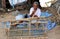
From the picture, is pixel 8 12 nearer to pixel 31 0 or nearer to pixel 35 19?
pixel 31 0

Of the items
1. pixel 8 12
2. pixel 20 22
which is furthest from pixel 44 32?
pixel 8 12

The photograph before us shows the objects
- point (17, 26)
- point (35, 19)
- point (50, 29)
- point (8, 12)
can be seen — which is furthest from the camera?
point (8, 12)

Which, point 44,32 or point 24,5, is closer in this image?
point 44,32

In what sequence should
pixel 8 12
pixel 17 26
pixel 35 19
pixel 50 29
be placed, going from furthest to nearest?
1. pixel 8 12
2. pixel 50 29
3. pixel 17 26
4. pixel 35 19

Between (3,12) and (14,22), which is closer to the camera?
(14,22)

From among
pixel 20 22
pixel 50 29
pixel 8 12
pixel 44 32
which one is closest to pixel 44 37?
pixel 44 32

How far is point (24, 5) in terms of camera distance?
13703mm

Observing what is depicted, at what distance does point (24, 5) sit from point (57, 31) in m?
4.24

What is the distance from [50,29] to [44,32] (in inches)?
57.5

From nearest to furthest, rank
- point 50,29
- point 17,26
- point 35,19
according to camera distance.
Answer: point 35,19 < point 17,26 < point 50,29

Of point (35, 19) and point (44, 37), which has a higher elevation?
point (35, 19)

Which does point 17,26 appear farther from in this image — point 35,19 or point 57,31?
point 57,31

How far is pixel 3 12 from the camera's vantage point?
13.2 meters

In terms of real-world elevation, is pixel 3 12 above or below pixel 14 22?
below
